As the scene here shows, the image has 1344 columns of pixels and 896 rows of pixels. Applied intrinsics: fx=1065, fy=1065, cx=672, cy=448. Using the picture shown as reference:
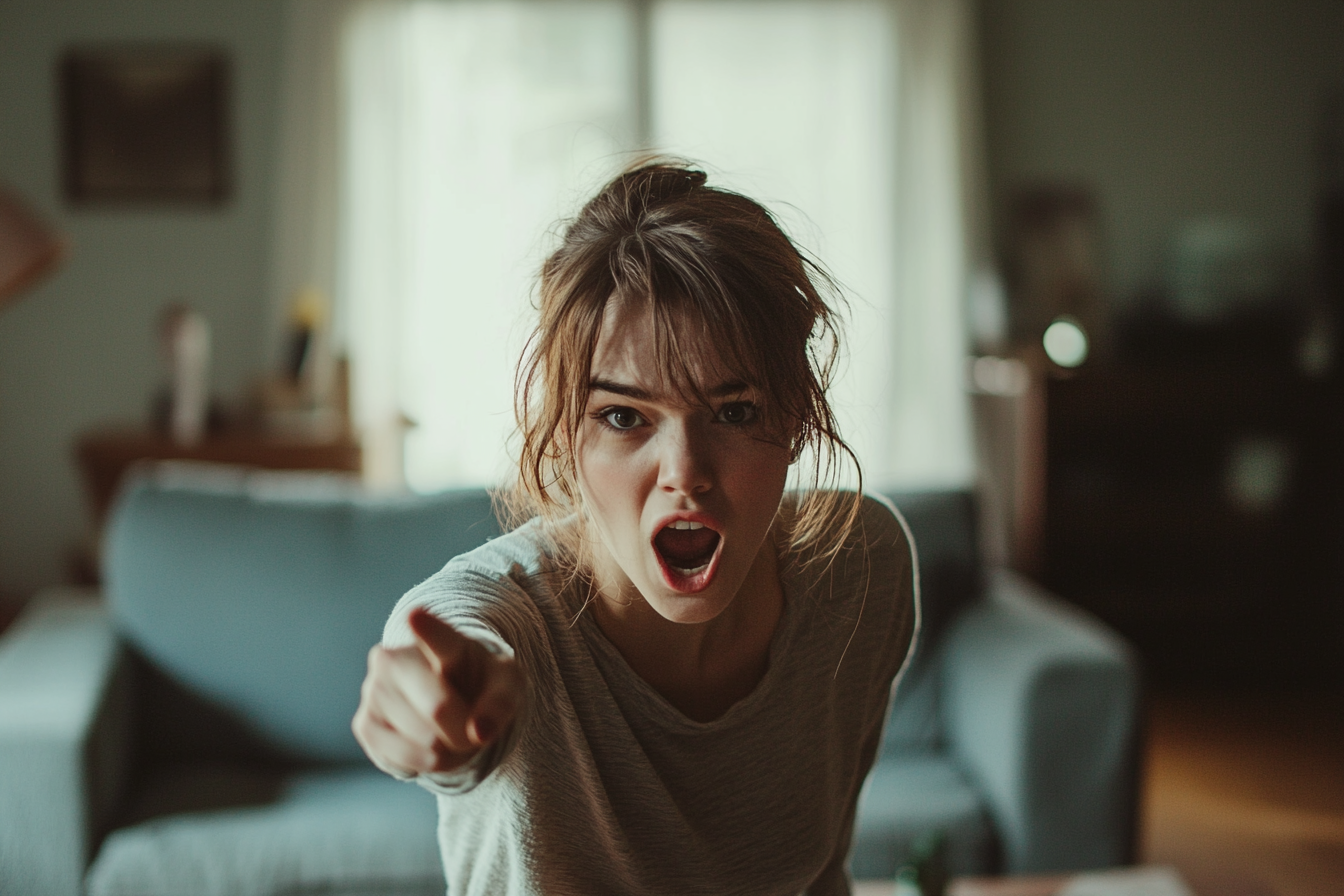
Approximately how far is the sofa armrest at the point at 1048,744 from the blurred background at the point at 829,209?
1.57 m

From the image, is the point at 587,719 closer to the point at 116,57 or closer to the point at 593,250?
the point at 593,250

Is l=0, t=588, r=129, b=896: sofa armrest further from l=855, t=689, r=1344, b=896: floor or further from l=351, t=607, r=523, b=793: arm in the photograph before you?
l=855, t=689, r=1344, b=896: floor

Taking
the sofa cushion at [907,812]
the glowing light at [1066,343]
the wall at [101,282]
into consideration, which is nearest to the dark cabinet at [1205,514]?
the glowing light at [1066,343]

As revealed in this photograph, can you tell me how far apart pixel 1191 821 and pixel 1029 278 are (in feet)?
6.38

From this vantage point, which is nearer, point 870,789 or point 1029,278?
point 870,789

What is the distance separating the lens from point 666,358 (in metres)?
0.38

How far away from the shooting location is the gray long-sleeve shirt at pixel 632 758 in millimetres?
444

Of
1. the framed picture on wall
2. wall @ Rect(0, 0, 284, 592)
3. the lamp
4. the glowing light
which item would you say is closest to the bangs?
the lamp

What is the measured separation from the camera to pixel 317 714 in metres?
0.79

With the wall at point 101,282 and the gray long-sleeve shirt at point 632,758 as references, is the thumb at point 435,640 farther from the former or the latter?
the wall at point 101,282

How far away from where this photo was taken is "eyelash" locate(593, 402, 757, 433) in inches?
15.2

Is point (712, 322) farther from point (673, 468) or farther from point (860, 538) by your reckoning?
point (860, 538)

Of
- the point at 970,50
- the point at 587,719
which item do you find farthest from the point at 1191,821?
the point at 970,50

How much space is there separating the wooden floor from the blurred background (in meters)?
0.15
